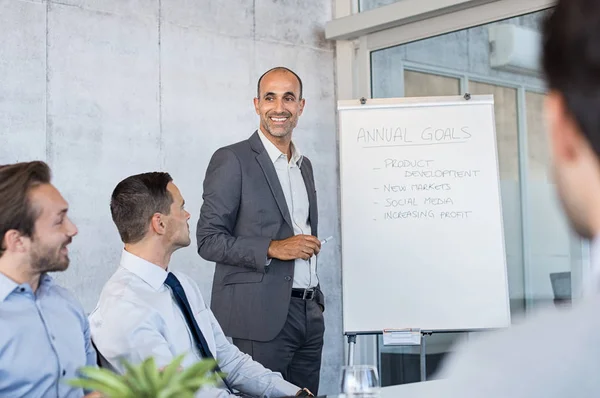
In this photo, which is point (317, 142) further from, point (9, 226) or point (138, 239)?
point (9, 226)

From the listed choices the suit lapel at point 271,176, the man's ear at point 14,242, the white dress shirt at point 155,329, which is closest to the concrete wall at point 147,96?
the suit lapel at point 271,176

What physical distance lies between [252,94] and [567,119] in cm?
514

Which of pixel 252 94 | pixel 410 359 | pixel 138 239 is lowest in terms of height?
pixel 410 359

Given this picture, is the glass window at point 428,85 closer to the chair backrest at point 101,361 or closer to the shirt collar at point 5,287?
the chair backrest at point 101,361

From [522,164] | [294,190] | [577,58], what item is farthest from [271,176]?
[577,58]

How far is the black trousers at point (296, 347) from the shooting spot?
368cm

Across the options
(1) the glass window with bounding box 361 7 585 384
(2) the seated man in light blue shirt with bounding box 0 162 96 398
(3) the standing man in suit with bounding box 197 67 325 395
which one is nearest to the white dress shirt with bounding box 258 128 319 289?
(3) the standing man in suit with bounding box 197 67 325 395

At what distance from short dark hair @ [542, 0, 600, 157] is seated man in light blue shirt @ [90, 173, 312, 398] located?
1.95 meters

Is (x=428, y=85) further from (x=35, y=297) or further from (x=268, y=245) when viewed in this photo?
(x=35, y=297)

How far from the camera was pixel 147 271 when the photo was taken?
268cm

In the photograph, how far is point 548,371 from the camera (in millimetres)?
591

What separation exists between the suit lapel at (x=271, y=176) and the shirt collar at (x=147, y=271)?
1.17 meters

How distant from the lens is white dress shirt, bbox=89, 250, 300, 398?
2477 mm

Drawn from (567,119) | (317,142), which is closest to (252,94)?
(317,142)
